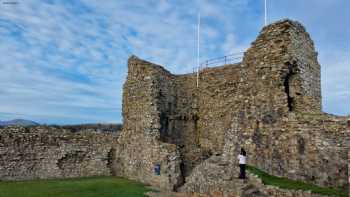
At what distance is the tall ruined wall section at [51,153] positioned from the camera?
18969 millimetres

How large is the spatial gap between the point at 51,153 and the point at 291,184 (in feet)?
43.0

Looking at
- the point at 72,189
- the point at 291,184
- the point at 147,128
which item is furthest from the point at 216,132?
the point at 72,189

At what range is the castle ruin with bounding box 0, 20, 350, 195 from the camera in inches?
523

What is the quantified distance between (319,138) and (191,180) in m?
5.47

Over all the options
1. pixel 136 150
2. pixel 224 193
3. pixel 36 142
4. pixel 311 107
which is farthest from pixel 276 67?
pixel 36 142

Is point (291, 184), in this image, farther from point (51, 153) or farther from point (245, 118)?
point (51, 153)

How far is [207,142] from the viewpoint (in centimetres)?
2008

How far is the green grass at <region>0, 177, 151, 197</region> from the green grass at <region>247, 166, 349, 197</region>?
4.79m

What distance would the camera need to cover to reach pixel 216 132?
64.4 ft

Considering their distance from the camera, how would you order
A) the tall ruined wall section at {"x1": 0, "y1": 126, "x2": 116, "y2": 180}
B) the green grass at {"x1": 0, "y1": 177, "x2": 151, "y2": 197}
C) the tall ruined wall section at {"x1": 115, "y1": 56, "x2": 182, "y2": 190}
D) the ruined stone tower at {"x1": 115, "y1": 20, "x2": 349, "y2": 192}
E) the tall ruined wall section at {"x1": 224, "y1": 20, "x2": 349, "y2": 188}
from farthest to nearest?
the tall ruined wall section at {"x1": 0, "y1": 126, "x2": 116, "y2": 180} → the tall ruined wall section at {"x1": 115, "y1": 56, "x2": 182, "y2": 190} → the green grass at {"x1": 0, "y1": 177, "x2": 151, "y2": 197} → the ruined stone tower at {"x1": 115, "y1": 20, "x2": 349, "y2": 192} → the tall ruined wall section at {"x1": 224, "y1": 20, "x2": 349, "y2": 188}

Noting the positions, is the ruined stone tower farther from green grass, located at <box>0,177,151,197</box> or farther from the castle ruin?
green grass, located at <box>0,177,151,197</box>

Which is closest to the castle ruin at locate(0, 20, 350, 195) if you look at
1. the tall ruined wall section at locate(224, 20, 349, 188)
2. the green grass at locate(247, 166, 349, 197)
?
the tall ruined wall section at locate(224, 20, 349, 188)

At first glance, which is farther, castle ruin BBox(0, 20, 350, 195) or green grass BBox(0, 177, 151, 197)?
green grass BBox(0, 177, 151, 197)

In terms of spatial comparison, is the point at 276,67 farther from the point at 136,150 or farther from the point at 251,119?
the point at 136,150
